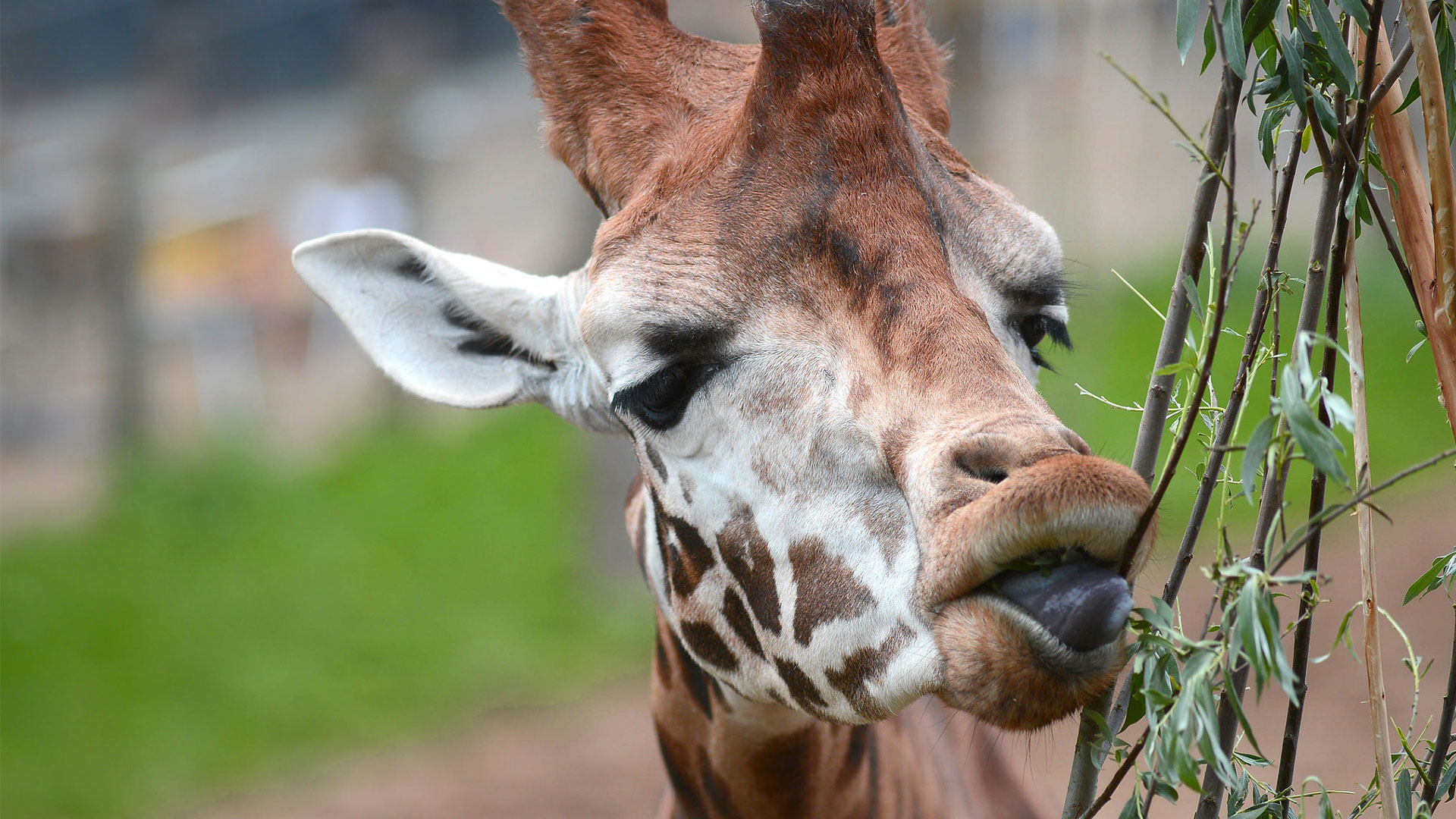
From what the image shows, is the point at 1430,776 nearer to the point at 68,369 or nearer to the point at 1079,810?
the point at 1079,810

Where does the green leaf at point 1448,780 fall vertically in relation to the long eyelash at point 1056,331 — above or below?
below

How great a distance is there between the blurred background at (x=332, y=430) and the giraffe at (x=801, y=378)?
0.71 meters

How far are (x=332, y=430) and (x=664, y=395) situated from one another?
11.3 m

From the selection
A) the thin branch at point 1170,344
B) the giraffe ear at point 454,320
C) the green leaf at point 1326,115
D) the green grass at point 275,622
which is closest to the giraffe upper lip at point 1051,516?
the thin branch at point 1170,344

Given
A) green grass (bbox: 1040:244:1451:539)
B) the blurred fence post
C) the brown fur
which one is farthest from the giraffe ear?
the blurred fence post

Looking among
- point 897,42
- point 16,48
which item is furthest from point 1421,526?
point 16,48

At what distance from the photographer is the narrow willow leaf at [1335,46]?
1772mm

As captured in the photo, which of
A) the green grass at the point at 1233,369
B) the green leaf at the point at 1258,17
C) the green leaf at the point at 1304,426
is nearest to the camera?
the green leaf at the point at 1304,426

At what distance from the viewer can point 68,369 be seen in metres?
12.5

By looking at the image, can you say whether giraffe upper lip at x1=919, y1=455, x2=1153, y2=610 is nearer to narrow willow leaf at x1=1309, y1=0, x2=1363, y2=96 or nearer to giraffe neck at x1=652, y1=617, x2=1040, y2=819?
narrow willow leaf at x1=1309, y1=0, x2=1363, y2=96

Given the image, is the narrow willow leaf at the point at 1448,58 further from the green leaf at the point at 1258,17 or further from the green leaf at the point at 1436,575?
the green leaf at the point at 1436,575

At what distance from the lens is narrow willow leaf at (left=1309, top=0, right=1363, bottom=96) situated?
177 centimetres

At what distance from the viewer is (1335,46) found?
178 centimetres

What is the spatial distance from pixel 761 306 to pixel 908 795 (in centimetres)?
149
